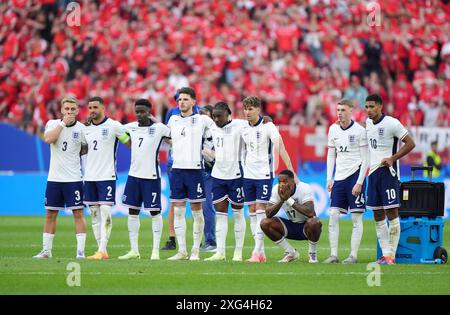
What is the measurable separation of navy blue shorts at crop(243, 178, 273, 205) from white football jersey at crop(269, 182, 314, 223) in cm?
24

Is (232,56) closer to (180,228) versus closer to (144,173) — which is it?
(144,173)

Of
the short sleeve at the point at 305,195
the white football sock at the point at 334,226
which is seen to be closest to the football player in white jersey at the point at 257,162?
the short sleeve at the point at 305,195

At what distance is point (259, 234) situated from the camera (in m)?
15.0

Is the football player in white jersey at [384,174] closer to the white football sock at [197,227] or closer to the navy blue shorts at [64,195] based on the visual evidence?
the white football sock at [197,227]

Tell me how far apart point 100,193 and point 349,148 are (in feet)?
12.6

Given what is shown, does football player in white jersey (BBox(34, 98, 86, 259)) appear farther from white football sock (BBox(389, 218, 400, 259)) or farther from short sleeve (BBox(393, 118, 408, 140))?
short sleeve (BBox(393, 118, 408, 140))

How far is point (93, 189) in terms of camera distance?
15.3 m

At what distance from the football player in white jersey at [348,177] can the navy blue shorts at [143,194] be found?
103 inches

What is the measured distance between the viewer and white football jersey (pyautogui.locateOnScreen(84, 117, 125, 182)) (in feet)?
50.1

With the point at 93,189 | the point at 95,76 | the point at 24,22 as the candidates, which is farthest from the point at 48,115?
the point at 93,189

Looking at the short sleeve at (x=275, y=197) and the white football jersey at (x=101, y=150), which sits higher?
the white football jersey at (x=101, y=150)

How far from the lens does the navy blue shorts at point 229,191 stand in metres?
15.1

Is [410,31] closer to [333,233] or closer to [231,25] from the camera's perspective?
[231,25]

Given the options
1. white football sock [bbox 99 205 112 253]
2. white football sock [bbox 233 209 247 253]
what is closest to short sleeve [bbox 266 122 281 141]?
white football sock [bbox 233 209 247 253]
